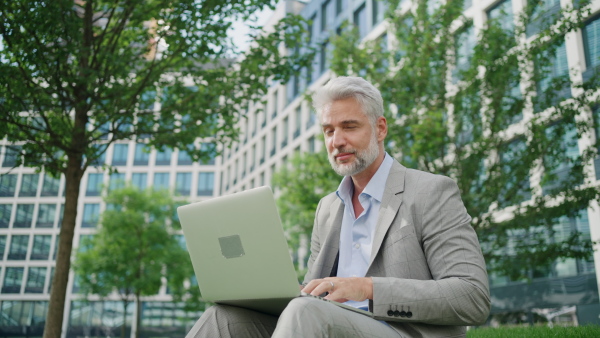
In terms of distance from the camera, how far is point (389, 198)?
9.01ft

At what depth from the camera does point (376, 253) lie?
261 cm

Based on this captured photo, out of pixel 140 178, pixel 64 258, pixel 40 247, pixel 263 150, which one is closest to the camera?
pixel 64 258

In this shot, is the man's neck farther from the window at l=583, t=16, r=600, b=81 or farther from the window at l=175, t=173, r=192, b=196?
the window at l=175, t=173, r=192, b=196

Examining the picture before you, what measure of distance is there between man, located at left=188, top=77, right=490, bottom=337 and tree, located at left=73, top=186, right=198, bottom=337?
2826 centimetres

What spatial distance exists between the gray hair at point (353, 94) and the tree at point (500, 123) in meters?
8.23

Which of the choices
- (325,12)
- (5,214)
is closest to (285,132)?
(325,12)

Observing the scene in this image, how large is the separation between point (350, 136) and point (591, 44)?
700 inches

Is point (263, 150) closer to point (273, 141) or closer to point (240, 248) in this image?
point (273, 141)

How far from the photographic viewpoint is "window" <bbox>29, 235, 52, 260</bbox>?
32.8 m

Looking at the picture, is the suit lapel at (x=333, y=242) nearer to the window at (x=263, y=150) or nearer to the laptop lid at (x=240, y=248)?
the laptop lid at (x=240, y=248)

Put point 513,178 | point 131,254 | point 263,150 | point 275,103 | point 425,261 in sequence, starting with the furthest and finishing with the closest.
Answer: point 263,150, point 275,103, point 131,254, point 513,178, point 425,261

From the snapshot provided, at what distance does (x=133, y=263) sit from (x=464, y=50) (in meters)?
20.7

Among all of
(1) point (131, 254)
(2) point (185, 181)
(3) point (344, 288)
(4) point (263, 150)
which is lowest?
(3) point (344, 288)

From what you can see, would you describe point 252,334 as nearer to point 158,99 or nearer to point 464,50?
point 158,99
